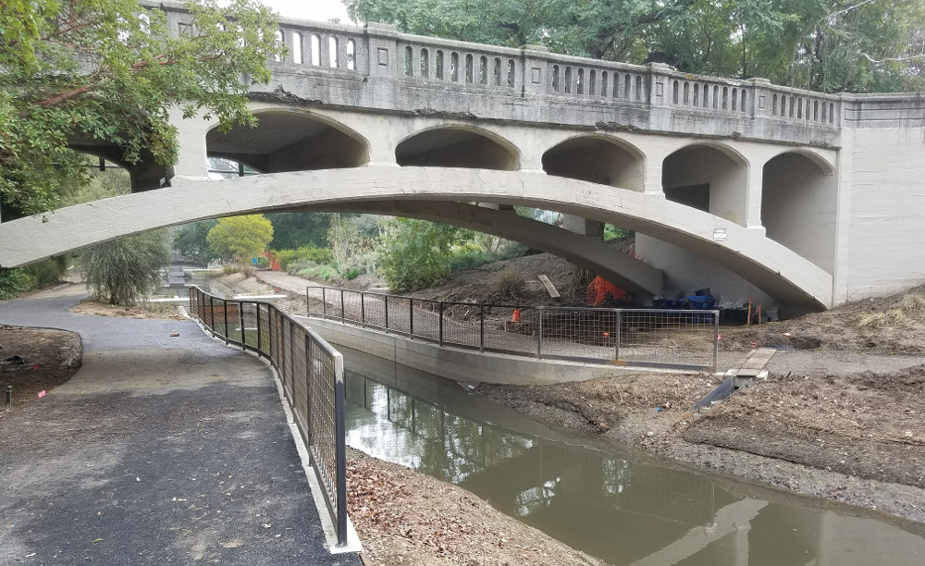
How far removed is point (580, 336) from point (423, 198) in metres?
4.78

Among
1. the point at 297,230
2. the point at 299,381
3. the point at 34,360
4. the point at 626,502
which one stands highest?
the point at 297,230

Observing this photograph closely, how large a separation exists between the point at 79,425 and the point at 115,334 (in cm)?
769

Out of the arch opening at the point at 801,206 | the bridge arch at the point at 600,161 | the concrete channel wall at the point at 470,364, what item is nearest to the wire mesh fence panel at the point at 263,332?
the concrete channel wall at the point at 470,364

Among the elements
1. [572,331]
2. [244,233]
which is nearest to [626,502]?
[572,331]

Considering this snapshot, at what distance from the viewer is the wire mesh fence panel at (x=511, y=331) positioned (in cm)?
1234

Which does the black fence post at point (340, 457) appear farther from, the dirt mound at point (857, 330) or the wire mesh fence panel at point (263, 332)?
the dirt mound at point (857, 330)

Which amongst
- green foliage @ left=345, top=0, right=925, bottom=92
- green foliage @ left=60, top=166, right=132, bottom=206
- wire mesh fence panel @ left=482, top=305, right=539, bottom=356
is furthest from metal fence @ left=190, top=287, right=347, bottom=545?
green foliage @ left=60, top=166, right=132, bottom=206

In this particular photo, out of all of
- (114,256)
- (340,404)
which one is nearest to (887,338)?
(340,404)

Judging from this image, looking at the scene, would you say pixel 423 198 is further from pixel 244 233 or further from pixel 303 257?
pixel 303 257

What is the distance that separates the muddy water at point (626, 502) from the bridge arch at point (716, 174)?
6.45m

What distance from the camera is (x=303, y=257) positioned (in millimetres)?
41156

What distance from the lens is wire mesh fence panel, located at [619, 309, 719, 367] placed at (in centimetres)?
1020

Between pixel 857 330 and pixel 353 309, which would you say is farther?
pixel 353 309

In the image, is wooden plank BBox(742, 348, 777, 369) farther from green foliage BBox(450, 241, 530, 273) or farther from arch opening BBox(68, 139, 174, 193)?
green foliage BBox(450, 241, 530, 273)
